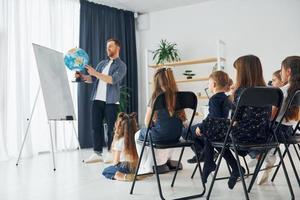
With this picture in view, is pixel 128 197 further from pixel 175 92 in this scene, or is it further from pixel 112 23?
pixel 112 23

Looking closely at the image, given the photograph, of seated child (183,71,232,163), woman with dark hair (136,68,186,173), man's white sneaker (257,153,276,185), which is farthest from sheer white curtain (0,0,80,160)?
man's white sneaker (257,153,276,185)

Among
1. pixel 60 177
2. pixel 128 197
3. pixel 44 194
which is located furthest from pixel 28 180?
pixel 128 197

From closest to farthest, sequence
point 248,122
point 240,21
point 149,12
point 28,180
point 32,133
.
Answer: point 248,122 < point 28,180 < point 32,133 < point 240,21 < point 149,12

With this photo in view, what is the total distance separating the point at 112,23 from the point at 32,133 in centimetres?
239

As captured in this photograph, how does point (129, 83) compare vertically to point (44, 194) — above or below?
above

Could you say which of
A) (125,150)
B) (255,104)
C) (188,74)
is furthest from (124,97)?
(255,104)

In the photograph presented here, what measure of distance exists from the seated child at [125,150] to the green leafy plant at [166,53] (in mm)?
2886

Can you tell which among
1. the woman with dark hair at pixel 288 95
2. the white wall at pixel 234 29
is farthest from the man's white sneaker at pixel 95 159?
the white wall at pixel 234 29

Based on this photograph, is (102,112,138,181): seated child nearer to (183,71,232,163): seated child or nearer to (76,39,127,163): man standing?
(183,71,232,163): seated child

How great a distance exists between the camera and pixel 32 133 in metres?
4.59

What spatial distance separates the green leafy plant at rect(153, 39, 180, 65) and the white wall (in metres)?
0.14

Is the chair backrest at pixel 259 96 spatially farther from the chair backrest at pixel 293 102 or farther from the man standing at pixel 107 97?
the man standing at pixel 107 97

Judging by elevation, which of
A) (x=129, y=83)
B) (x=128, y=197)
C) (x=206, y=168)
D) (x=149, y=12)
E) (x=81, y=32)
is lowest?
(x=128, y=197)

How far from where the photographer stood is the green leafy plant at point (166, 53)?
557cm
